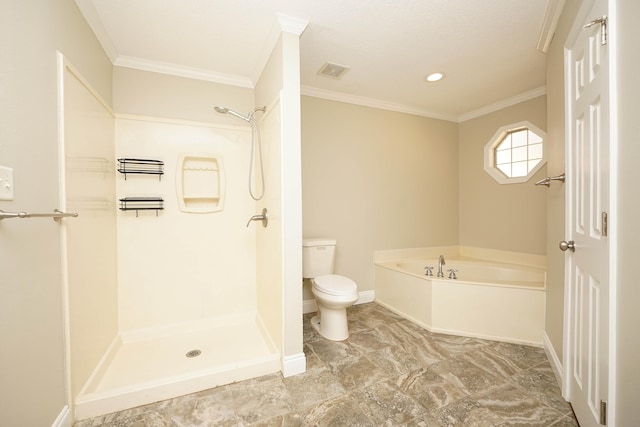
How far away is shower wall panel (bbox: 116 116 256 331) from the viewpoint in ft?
6.93

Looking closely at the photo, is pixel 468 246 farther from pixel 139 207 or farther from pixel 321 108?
pixel 139 207

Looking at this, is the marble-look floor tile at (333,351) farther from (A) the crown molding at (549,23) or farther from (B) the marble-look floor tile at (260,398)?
(A) the crown molding at (549,23)

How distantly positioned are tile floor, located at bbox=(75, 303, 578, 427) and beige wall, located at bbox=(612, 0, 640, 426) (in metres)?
0.68

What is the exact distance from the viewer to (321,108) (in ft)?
9.29

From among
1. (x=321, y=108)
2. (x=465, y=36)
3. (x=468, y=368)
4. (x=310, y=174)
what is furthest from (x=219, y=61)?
(x=468, y=368)

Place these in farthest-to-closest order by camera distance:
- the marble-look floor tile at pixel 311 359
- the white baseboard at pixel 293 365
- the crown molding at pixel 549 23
A: 1. the marble-look floor tile at pixel 311 359
2. the white baseboard at pixel 293 365
3. the crown molding at pixel 549 23

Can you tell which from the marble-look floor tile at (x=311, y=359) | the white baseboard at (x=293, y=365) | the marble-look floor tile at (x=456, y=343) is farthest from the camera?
the marble-look floor tile at (x=456, y=343)

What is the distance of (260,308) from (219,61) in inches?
83.8

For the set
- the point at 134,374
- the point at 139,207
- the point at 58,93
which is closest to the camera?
the point at 58,93

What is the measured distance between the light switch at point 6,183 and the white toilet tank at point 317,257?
190cm

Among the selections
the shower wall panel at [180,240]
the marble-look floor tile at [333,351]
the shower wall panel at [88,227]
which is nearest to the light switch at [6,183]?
the shower wall panel at [88,227]

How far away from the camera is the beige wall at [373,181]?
283 cm

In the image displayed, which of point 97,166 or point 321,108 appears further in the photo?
point 321,108

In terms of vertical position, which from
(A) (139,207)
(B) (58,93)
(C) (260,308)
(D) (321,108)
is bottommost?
(C) (260,308)
